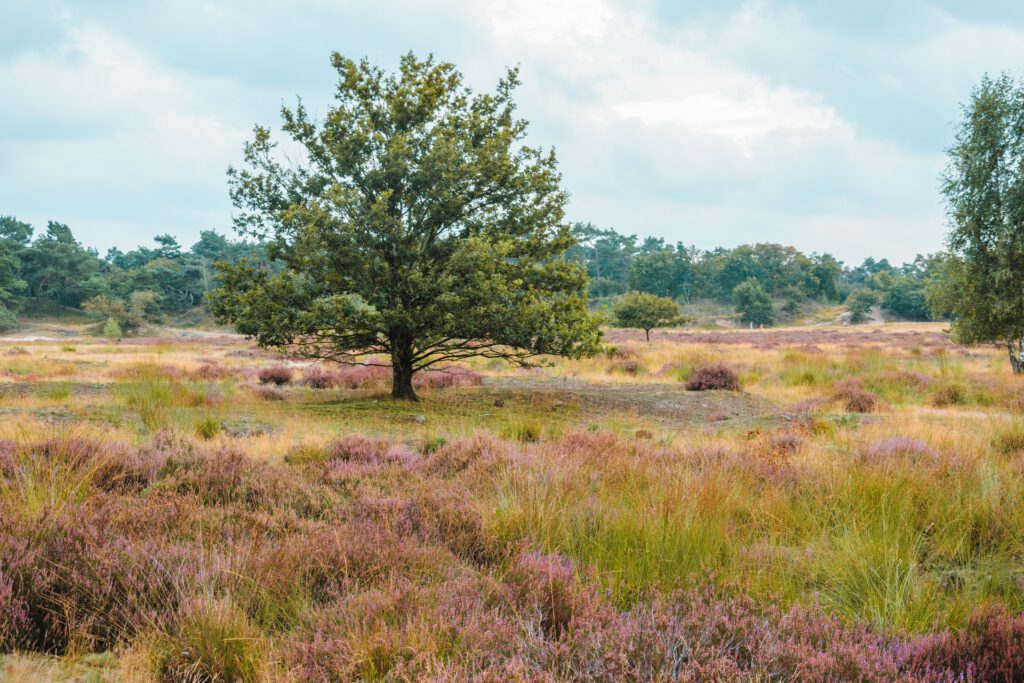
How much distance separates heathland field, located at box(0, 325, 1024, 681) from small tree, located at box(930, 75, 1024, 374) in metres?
15.6

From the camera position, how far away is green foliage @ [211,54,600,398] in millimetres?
11844

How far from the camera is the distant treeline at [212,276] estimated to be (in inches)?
3017

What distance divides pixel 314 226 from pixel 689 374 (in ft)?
46.7

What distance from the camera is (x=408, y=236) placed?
12.4 m

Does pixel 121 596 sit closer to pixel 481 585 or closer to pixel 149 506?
pixel 149 506

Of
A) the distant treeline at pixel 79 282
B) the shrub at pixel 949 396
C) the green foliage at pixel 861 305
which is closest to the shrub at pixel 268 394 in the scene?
the shrub at pixel 949 396

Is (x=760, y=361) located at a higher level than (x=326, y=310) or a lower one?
lower

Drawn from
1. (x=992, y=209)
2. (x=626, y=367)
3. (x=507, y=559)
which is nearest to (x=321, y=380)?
(x=626, y=367)

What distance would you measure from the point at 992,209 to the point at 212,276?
90.5 metres

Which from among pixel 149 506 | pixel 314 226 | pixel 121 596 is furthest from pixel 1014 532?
pixel 314 226

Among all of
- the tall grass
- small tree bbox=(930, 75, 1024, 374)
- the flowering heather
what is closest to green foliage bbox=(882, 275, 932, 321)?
small tree bbox=(930, 75, 1024, 374)

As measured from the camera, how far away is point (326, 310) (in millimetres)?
11016

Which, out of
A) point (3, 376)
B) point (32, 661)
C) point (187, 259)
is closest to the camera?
point (32, 661)

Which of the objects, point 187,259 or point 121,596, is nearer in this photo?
point 121,596
